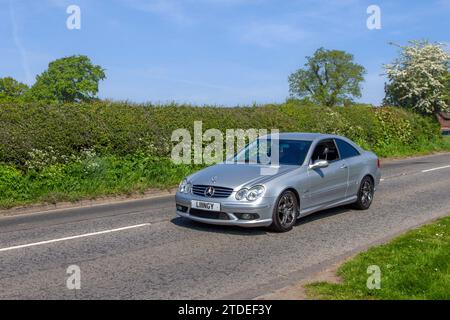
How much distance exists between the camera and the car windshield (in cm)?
928

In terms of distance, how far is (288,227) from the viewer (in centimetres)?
863

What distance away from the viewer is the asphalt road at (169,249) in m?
5.87

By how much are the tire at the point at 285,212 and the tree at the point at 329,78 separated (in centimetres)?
8132

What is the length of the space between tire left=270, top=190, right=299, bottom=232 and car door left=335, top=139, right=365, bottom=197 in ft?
6.33

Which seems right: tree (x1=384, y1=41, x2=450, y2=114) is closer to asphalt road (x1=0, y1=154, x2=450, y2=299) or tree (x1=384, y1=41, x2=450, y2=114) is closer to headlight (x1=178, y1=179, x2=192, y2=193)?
asphalt road (x1=0, y1=154, x2=450, y2=299)

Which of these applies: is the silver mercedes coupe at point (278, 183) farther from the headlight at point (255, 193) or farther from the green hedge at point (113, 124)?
the green hedge at point (113, 124)

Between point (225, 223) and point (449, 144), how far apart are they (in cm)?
2692

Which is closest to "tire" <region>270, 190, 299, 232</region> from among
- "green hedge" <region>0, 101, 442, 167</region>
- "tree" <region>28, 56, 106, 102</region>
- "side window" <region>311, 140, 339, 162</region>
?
"side window" <region>311, 140, 339, 162</region>

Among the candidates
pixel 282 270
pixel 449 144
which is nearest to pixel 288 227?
pixel 282 270

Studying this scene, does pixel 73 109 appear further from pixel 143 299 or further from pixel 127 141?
pixel 143 299

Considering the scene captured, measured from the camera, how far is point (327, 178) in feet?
31.0

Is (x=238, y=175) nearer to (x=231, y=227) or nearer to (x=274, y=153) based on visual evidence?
(x=231, y=227)

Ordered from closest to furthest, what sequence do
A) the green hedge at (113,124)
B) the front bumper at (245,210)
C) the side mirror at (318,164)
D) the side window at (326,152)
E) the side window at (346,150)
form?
the front bumper at (245,210) → the side mirror at (318,164) → the side window at (326,152) → the side window at (346,150) → the green hedge at (113,124)

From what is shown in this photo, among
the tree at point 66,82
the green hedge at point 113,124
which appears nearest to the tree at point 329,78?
the tree at point 66,82
